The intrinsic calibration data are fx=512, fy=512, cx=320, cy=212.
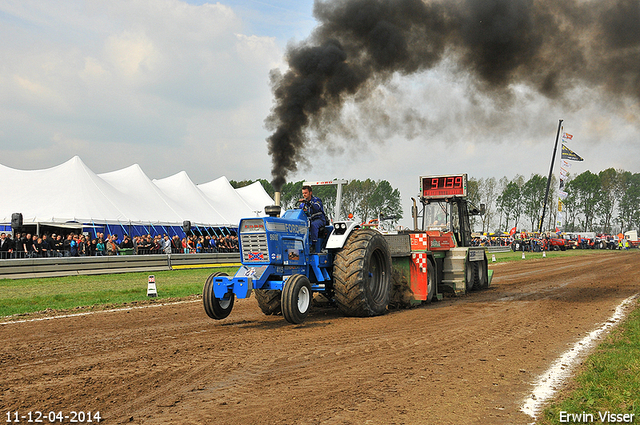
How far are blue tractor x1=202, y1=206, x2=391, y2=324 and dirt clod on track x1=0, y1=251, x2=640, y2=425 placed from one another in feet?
1.22

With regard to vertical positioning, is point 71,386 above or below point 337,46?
below

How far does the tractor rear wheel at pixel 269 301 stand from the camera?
356 inches

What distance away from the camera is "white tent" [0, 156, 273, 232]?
24.5m

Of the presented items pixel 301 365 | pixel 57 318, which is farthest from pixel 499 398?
pixel 57 318

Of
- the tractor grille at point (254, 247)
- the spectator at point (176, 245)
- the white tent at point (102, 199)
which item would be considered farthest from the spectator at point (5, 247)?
the tractor grille at point (254, 247)

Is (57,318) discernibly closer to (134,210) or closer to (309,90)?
(309,90)

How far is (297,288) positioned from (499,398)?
12.4ft

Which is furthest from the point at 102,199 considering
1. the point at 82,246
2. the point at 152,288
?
the point at 152,288

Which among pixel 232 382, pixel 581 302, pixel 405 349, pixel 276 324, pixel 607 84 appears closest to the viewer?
pixel 232 382

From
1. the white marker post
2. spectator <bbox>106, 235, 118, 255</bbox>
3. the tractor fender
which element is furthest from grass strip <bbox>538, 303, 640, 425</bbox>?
spectator <bbox>106, 235, 118, 255</bbox>

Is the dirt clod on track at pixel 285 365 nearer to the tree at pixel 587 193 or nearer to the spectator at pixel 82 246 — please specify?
the spectator at pixel 82 246

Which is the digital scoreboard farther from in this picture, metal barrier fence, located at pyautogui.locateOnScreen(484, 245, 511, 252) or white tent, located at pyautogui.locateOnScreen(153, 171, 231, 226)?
metal barrier fence, located at pyautogui.locateOnScreen(484, 245, 511, 252)

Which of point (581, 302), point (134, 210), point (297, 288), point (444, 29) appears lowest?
point (581, 302)

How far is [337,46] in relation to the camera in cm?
1194
